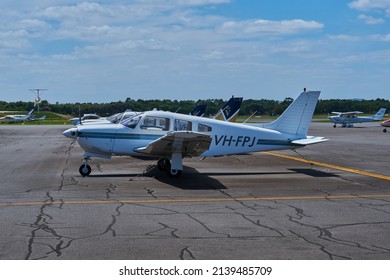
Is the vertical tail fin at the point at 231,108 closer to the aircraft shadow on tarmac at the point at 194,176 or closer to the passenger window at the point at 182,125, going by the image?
the aircraft shadow on tarmac at the point at 194,176

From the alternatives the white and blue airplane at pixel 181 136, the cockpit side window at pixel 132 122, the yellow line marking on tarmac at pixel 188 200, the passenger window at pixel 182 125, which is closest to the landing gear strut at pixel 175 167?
the white and blue airplane at pixel 181 136

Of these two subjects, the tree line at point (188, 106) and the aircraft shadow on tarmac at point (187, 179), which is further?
the tree line at point (188, 106)

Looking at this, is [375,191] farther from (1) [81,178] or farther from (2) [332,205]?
(1) [81,178]

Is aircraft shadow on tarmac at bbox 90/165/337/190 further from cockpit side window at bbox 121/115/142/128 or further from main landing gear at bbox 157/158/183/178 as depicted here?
cockpit side window at bbox 121/115/142/128

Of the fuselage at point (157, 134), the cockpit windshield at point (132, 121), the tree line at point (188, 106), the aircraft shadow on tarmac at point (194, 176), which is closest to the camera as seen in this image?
the aircraft shadow on tarmac at point (194, 176)

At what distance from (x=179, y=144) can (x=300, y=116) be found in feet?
16.4

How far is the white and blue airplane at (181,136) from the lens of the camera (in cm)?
1545

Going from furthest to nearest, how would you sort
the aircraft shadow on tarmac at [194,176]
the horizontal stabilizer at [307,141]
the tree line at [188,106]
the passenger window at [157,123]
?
the tree line at [188,106] < the horizontal stabilizer at [307,141] < the passenger window at [157,123] < the aircraft shadow on tarmac at [194,176]

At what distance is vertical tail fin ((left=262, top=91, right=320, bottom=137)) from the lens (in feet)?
58.9

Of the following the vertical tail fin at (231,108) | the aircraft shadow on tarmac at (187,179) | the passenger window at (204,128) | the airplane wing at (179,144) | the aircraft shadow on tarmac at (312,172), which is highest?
the vertical tail fin at (231,108)

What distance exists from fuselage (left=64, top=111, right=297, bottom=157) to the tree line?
1588cm

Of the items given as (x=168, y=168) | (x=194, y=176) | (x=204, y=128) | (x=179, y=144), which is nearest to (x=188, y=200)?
(x=179, y=144)

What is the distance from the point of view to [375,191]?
1302 centimetres

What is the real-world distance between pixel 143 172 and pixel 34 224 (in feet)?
27.2
